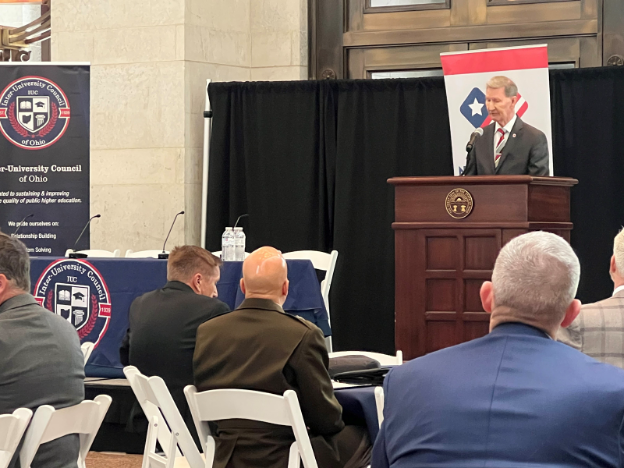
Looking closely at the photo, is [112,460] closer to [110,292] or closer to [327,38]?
→ [110,292]

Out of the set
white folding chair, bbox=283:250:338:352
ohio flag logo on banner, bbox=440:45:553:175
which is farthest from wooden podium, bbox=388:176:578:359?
ohio flag logo on banner, bbox=440:45:553:175

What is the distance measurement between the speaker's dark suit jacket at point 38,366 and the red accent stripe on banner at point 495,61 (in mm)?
4730

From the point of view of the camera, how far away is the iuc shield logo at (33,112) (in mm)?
7508

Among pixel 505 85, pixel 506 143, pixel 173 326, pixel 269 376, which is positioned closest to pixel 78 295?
pixel 173 326

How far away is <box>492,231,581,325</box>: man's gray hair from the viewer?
6.11 feet

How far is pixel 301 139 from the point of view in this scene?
7.79 metres

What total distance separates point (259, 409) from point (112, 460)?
2476mm

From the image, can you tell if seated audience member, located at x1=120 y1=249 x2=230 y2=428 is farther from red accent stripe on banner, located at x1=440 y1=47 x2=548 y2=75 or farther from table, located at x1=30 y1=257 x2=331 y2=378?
red accent stripe on banner, located at x1=440 y1=47 x2=548 y2=75

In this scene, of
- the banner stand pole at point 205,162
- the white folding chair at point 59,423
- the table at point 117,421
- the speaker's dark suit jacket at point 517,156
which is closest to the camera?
the white folding chair at point 59,423

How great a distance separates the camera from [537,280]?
1868mm

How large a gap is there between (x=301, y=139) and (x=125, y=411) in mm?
3141

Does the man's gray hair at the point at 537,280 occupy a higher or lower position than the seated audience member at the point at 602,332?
higher

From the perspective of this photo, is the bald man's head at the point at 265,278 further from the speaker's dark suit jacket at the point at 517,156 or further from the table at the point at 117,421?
the speaker's dark suit jacket at the point at 517,156

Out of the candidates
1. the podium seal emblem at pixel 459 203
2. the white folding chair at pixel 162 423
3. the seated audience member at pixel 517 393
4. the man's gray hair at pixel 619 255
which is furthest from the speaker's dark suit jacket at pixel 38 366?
the podium seal emblem at pixel 459 203
